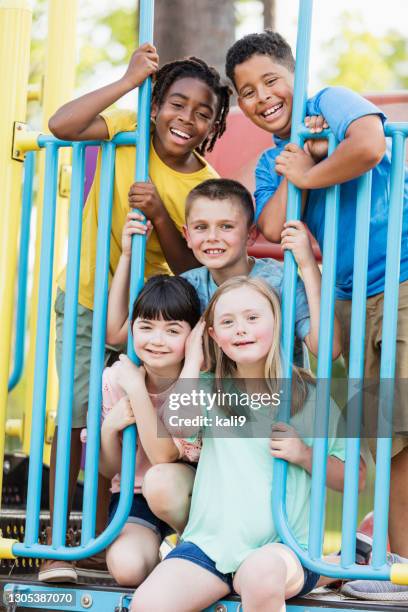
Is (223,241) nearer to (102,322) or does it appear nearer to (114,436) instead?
(102,322)

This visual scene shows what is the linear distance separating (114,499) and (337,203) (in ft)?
3.86

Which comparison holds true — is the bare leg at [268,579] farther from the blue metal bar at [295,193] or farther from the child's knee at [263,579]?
the blue metal bar at [295,193]

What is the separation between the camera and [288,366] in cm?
296

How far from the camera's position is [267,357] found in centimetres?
301

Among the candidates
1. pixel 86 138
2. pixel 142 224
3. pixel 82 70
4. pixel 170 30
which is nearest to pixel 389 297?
pixel 142 224

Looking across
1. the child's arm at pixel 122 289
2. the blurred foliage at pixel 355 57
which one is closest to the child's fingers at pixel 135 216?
the child's arm at pixel 122 289

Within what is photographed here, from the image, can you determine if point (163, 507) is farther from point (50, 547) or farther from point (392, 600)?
point (392, 600)

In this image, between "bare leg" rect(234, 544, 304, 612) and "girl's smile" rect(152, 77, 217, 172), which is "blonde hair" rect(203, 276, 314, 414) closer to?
"bare leg" rect(234, 544, 304, 612)

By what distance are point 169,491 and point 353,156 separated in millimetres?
1080

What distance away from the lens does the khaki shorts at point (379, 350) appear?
296cm

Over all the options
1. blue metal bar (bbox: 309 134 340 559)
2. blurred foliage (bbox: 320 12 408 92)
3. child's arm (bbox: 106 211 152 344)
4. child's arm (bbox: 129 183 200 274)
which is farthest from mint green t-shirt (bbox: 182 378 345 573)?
blurred foliage (bbox: 320 12 408 92)

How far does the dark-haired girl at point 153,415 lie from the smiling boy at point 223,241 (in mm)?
113

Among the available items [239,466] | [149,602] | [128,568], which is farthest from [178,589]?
[239,466]

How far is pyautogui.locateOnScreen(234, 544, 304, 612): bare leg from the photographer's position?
2760 mm
